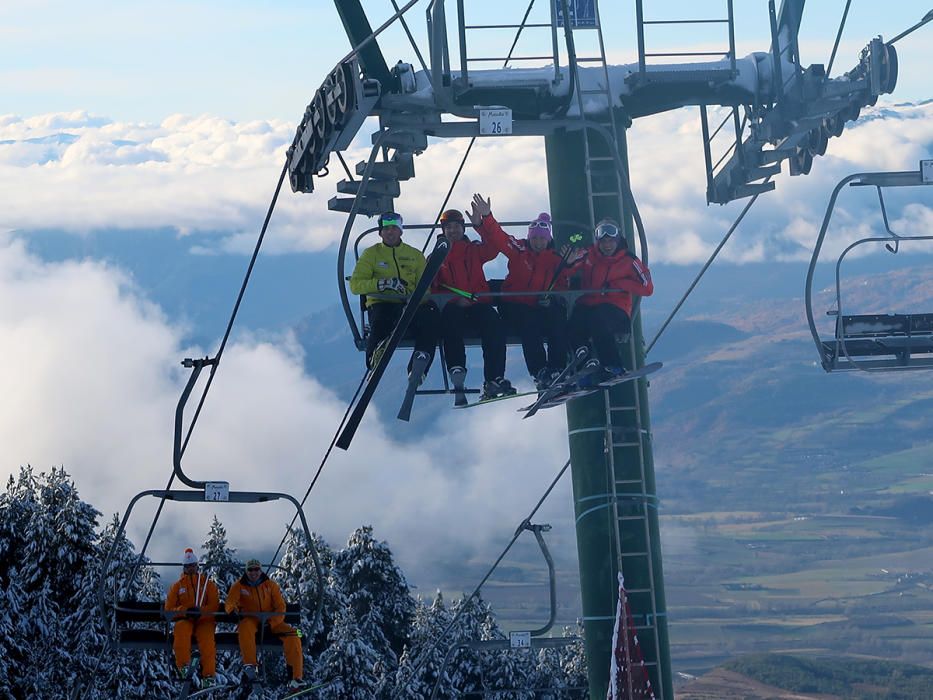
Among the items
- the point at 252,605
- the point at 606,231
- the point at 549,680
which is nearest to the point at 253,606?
the point at 252,605

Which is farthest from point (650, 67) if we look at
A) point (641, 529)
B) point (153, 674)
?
point (153, 674)

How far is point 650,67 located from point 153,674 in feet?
94.5

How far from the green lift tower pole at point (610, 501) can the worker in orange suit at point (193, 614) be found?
401cm

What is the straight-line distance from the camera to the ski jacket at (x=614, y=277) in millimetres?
16734

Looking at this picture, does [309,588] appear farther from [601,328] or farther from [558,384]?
[558,384]

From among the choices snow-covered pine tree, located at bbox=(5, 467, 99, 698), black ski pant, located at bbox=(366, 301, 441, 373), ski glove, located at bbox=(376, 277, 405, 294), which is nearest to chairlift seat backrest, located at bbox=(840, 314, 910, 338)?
black ski pant, located at bbox=(366, 301, 441, 373)

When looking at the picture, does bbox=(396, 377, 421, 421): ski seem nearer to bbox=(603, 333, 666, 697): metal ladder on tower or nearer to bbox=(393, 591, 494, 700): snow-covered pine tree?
bbox=(603, 333, 666, 697): metal ladder on tower

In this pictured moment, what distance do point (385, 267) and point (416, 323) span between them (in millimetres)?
689

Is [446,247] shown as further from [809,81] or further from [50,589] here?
[50,589]

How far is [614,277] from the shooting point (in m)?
16.8

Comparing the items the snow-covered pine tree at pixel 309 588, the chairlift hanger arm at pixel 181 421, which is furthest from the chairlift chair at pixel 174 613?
the snow-covered pine tree at pixel 309 588

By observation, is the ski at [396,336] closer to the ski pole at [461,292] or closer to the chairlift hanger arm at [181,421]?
the ski pole at [461,292]

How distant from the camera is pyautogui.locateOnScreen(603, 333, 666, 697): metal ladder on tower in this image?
1708cm

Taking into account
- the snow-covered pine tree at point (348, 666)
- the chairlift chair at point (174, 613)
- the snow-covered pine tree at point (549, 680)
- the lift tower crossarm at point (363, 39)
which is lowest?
the chairlift chair at point (174, 613)
